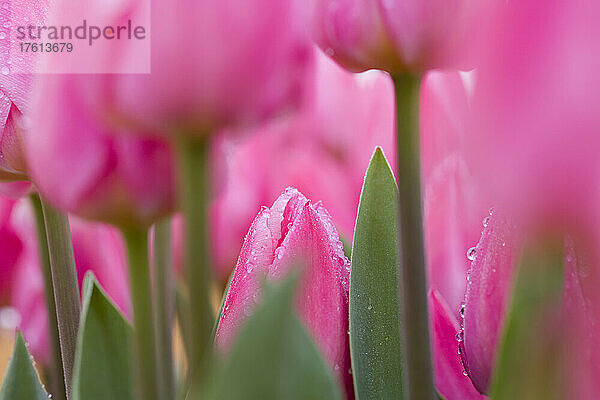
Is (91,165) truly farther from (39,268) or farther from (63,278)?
(39,268)

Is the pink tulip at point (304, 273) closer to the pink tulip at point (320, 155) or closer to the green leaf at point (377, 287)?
the green leaf at point (377, 287)

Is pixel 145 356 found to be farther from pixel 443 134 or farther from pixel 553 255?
pixel 443 134

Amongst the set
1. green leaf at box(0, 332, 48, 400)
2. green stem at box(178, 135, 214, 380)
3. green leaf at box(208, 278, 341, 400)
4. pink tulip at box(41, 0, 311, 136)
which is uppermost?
pink tulip at box(41, 0, 311, 136)

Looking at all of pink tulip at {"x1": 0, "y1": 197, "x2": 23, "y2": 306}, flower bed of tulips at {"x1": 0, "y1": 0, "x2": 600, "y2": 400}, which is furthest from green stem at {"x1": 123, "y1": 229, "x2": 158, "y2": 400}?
pink tulip at {"x1": 0, "y1": 197, "x2": 23, "y2": 306}

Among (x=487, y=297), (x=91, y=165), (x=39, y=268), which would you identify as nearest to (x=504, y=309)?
(x=487, y=297)

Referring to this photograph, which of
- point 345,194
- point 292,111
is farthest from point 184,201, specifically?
point 345,194

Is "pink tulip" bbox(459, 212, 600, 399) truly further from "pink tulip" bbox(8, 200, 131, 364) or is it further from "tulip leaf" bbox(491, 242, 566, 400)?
"pink tulip" bbox(8, 200, 131, 364)
